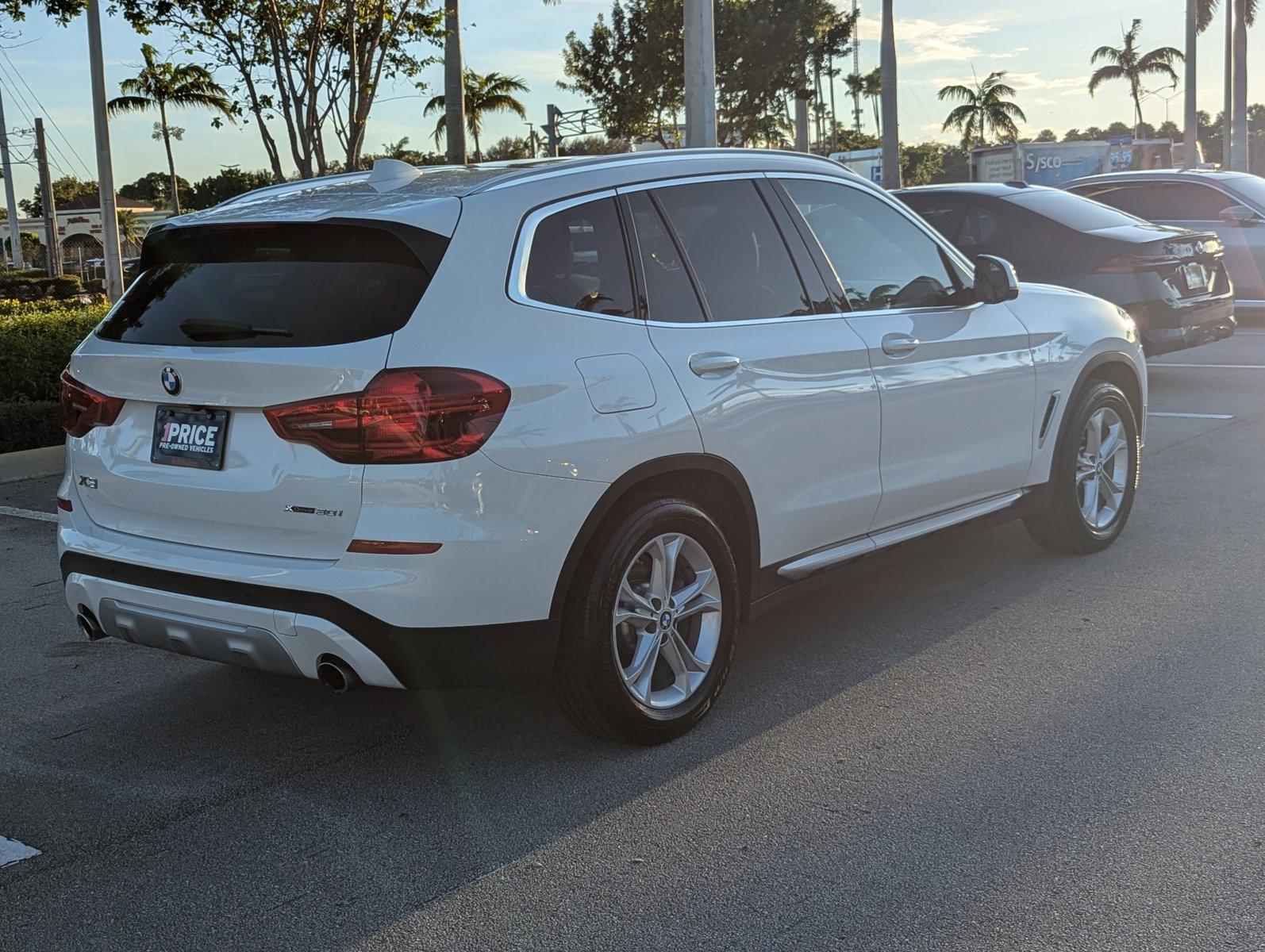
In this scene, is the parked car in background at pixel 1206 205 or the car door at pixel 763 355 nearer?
the car door at pixel 763 355

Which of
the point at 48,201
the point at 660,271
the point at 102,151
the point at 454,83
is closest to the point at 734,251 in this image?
the point at 660,271

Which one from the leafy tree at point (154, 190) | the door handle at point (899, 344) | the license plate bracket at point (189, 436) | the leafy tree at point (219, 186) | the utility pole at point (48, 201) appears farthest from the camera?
the leafy tree at point (154, 190)

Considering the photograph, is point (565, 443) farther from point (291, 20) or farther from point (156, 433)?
point (291, 20)

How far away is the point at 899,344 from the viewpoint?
197 inches

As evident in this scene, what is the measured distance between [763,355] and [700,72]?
1140 cm

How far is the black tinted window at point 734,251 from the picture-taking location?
450 cm

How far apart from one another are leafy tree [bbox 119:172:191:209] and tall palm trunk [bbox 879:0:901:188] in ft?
233

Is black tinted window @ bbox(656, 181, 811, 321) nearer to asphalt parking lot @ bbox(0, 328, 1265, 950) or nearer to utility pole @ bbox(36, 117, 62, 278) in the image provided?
asphalt parking lot @ bbox(0, 328, 1265, 950)

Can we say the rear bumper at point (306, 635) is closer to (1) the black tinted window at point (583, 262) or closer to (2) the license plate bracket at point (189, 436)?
(2) the license plate bracket at point (189, 436)

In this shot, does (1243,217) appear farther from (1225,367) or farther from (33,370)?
(33,370)

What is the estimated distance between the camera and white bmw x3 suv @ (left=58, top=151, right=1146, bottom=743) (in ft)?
12.0

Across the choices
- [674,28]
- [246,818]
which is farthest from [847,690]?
[674,28]

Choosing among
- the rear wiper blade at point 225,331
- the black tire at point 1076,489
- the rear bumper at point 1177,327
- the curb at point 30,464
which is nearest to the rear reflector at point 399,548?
the rear wiper blade at point 225,331

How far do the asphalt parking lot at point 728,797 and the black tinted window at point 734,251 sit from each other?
1234mm
